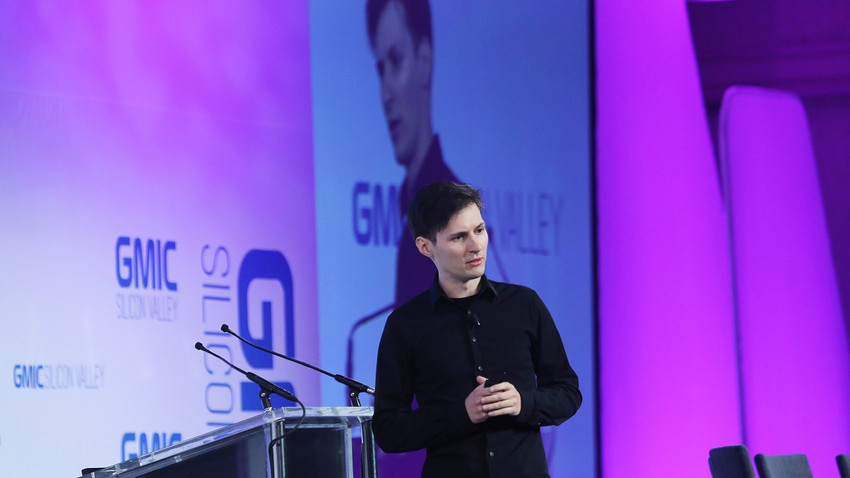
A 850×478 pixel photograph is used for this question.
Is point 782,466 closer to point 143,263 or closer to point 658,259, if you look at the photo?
point 658,259

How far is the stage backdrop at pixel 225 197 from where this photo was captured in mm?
3799

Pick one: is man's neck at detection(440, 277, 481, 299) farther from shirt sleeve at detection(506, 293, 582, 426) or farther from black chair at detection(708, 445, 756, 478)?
black chair at detection(708, 445, 756, 478)

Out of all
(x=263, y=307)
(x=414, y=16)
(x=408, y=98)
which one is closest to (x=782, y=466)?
(x=263, y=307)

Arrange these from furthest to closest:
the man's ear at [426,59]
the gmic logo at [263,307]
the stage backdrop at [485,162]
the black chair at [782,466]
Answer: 1. the man's ear at [426,59]
2. the stage backdrop at [485,162]
3. the gmic logo at [263,307]
4. the black chair at [782,466]

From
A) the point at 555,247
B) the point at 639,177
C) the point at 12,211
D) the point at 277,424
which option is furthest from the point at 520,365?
the point at 639,177

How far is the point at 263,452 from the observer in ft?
7.83

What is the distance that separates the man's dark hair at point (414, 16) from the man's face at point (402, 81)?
2 centimetres

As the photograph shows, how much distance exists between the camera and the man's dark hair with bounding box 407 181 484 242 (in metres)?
2.29

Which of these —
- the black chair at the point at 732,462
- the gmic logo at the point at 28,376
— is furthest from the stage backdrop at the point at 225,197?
the black chair at the point at 732,462

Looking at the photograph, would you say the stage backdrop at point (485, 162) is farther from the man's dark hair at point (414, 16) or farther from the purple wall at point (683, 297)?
the purple wall at point (683, 297)

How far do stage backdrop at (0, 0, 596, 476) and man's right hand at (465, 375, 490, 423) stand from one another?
6.58ft

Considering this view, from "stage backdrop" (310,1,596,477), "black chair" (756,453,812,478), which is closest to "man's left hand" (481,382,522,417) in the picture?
"black chair" (756,453,812,478)

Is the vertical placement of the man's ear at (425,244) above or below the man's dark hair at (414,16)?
below

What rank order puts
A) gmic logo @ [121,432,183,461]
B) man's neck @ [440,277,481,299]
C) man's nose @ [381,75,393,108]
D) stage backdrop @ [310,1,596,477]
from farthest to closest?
man's nose @ [381,75,393,108] < stage backdrop @ [310,1,596,477] < gmic logo @ [121,432,183,461] < man's neck @ [440,277,481,299]
